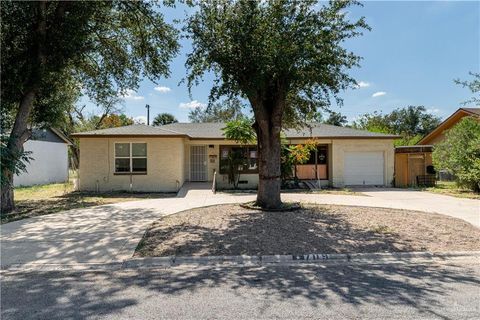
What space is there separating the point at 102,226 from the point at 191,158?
1155 cm

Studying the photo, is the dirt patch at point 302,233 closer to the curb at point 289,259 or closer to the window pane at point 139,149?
the curb at point 289,259

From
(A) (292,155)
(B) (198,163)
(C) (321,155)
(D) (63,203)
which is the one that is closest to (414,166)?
(C) (321,155)

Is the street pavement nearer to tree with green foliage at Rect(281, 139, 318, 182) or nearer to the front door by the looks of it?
tree with green foliage at Rect(281, 139, 318, 182)

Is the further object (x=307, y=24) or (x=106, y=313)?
(x=307, y=24)

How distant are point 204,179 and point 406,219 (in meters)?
12.5

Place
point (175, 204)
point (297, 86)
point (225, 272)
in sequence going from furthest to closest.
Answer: point (175, 204), point (297, 86), point (225, 272)

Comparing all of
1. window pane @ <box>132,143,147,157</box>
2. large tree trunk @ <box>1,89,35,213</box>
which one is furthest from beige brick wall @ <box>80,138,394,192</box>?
large tree trunk @ <box>1,89,35,213</box>

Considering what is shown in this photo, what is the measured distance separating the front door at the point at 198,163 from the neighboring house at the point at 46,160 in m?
9.09

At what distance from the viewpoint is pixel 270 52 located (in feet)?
30.0

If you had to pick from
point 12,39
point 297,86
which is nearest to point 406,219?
point 297,86

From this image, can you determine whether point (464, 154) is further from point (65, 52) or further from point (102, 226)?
point (65, 52)

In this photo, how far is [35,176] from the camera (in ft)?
73.8

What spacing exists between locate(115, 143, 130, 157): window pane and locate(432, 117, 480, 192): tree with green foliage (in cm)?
1608

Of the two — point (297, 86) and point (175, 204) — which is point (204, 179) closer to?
point (175, 204)
